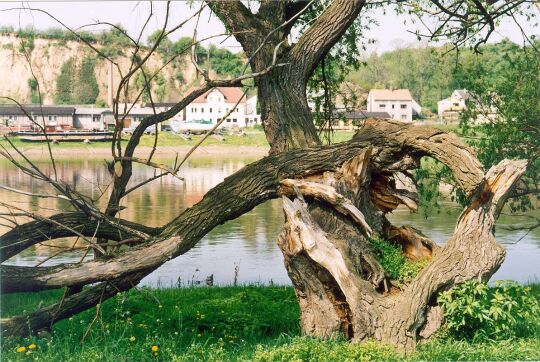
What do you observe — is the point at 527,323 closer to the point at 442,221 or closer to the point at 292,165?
the point at 292,165

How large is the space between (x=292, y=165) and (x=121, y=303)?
235cm

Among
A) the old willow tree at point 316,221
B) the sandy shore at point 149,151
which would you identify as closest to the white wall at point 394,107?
the sandy shore at point 149,151

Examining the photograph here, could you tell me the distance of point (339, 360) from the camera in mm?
5578

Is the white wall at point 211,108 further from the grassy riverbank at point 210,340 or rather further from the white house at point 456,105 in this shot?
the grassy riverbank at point 210,340

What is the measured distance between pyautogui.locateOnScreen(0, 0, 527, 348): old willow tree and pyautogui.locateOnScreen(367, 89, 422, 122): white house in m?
48.5

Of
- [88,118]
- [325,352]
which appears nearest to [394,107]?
[88,118]

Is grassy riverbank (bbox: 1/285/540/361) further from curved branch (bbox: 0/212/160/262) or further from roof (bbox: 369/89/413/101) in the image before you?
roof (bbox: 369/89/413/101)

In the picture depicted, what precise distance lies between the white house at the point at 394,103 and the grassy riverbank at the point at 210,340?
48671 millimetres

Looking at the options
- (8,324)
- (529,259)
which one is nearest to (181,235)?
(8,324)

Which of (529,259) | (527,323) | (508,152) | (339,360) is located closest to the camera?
(339,360)

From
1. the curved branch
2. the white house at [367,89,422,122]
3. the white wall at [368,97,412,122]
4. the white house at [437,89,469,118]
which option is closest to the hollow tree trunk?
the curved branch

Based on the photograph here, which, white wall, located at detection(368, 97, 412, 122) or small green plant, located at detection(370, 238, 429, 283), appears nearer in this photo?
small green plant, located at detection(370, 238, 429, 283)

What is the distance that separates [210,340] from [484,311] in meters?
2.45

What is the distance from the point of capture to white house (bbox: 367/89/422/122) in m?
55.9
